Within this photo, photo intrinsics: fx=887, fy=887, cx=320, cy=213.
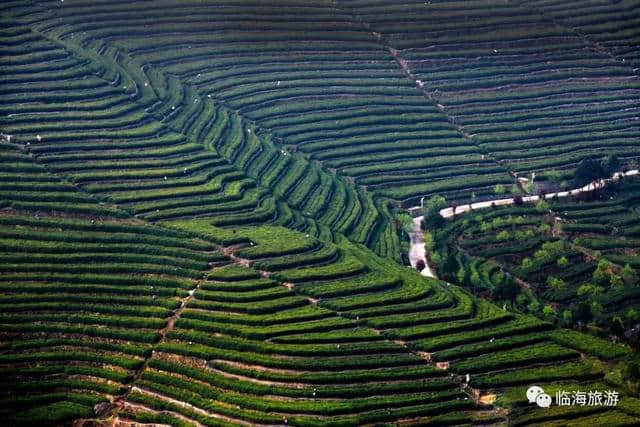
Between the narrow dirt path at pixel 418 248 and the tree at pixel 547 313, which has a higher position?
the narrow dirt path at pixel 418 248

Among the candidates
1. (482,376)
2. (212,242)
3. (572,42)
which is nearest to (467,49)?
(572,42)

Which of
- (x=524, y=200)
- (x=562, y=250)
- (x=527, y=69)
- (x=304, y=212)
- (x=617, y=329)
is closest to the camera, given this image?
(x=617, y=329)

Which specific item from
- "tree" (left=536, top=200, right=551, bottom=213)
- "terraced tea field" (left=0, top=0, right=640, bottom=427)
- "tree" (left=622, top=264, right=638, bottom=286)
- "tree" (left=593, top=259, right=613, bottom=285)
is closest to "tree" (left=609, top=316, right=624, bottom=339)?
"terraced tea field" (left=0, top=0, right=640, bottom=427)

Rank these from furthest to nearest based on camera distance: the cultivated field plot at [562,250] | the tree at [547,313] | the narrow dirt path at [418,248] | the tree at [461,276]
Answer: the narrow dirt path at [418,248] < the tree at [461,276] < the cultivated field plot at [562,250] < the tree at [547,313]

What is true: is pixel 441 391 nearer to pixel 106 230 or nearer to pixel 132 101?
pixel 106 230

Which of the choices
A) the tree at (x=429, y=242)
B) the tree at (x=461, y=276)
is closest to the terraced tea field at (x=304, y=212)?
the tree at (x=461, y=276)

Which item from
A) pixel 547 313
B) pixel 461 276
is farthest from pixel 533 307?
pixel 461 276

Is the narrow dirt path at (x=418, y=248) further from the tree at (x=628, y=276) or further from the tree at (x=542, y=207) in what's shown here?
the tree at (x=628, y=276)

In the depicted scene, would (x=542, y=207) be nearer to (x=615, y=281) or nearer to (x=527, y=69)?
(x=615, y=281)
